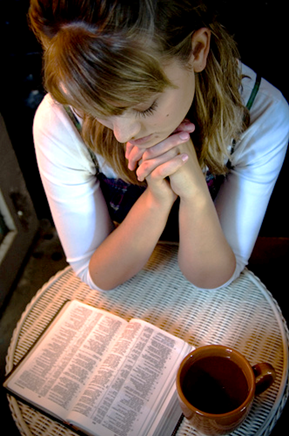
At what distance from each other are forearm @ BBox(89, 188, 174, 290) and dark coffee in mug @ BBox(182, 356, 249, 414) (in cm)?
29

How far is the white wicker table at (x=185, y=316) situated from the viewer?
748 mm

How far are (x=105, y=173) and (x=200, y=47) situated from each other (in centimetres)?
37

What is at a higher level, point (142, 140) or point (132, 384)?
point (142, 140)

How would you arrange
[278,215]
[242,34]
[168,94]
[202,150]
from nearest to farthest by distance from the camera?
[168,94]
[202,150]
[242,34]
[278,215]

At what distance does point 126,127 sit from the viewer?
618 millimetres

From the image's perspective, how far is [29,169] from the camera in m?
1.64

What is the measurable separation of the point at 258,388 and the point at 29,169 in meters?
1.25

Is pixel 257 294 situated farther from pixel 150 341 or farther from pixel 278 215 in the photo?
pixel 278 215

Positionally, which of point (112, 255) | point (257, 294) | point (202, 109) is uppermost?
point (202, 109)

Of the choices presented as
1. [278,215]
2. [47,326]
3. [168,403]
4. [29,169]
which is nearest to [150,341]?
[168,403]

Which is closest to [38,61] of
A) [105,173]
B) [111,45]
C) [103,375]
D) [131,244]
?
[105,173]

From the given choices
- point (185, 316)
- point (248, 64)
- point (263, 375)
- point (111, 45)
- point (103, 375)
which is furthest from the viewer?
point (248, 64)

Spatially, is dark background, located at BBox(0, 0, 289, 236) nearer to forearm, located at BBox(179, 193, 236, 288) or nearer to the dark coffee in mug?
forearm, located at BBox(179, 193, 236, 288)

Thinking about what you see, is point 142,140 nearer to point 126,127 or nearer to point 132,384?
point 126,127
